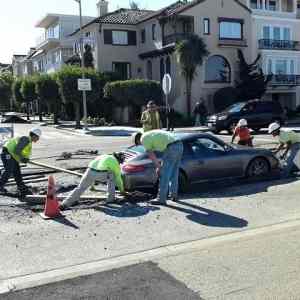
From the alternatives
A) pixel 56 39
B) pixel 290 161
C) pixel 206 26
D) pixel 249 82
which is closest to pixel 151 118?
pixel 290 161

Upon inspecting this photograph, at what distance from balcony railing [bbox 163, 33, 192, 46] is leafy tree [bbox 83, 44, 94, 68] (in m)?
7.62

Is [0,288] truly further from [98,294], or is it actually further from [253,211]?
[253,211]

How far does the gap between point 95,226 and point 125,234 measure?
62cm

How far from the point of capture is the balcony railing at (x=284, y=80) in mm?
43366

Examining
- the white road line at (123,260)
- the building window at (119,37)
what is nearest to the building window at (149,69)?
the building window at (119,37)

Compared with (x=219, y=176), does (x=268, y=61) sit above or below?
above

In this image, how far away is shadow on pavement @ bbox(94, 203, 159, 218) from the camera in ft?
26.9

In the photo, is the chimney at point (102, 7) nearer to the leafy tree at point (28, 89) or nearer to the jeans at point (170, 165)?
the leafy tree at point (28, 89)

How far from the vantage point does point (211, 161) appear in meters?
10.6

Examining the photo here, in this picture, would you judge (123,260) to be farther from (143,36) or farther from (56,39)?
(56,39)

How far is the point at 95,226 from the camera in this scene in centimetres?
753

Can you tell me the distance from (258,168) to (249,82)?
98.3 feet

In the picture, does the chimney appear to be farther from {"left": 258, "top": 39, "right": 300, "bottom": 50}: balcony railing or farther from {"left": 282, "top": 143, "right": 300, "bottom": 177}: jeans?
{"left": 282, "top": 143, "right": 300, "bottom": 177}: jeans

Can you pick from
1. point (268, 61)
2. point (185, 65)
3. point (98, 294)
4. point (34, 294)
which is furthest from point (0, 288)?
point (268, 61)
